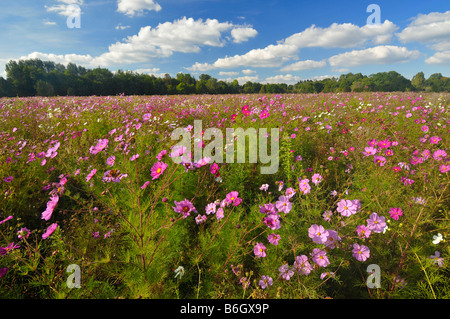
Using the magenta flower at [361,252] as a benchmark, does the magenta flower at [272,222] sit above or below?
above

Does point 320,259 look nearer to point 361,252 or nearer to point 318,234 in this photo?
point 318,234

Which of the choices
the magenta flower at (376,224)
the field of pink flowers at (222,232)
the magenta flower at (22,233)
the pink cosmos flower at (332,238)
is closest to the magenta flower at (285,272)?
the field of pink flowers at (222,232)

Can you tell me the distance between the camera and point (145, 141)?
2.97 m

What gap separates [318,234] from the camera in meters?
1.20

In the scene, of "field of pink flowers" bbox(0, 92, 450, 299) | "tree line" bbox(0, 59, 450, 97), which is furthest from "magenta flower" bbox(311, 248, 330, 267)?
"tree line" bbox(0, 59, 450, 97)

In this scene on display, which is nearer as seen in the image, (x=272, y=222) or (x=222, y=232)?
(x=272, y=222)

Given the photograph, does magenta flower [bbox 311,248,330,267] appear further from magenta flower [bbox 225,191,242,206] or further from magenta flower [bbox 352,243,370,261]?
magenta flower [bbox 225,191,242,206]

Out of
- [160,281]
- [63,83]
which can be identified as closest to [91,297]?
[160,281]

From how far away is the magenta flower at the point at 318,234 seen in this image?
1.15 m

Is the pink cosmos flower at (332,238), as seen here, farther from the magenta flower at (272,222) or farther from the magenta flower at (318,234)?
the magenta flower at (272,222)

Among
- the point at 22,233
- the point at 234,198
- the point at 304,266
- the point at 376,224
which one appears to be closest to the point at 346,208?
the point at 376,224

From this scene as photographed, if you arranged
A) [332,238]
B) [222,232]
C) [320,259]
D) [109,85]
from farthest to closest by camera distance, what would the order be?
[109,85], [222,232], [332,238], [320,259]
